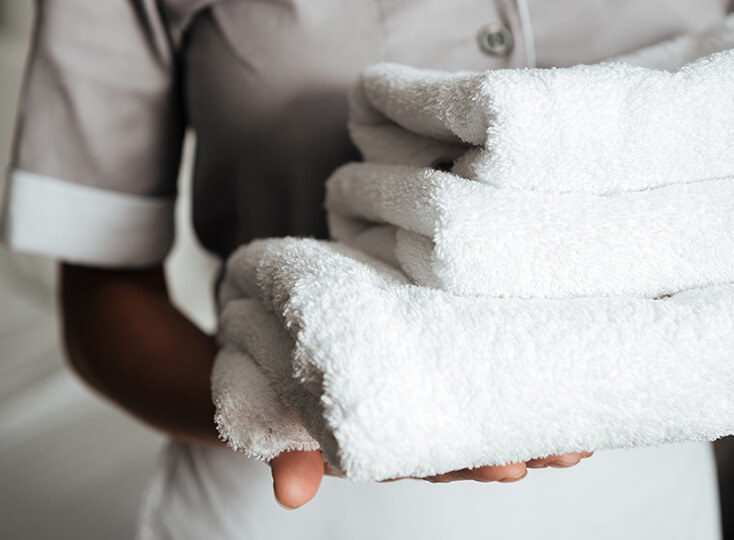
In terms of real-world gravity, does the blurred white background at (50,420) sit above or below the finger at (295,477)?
below

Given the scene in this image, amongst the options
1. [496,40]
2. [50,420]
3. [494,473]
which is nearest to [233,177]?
[496,40]

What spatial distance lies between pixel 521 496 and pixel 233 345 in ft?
0.82

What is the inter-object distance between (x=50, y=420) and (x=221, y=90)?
2.97 ft

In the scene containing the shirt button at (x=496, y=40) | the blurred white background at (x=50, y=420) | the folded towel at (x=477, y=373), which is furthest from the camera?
the blurred white background at (x=50, y=420)

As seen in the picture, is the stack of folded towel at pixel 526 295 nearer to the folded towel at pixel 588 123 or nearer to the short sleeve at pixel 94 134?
the folded towel at pixel 588 123

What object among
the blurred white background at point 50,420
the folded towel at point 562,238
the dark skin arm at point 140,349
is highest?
the folded towel at point 562,238

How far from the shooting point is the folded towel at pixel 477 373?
0.62 feet

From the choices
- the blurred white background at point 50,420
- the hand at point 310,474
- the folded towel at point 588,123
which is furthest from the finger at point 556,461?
the blurred white background at point 50,420

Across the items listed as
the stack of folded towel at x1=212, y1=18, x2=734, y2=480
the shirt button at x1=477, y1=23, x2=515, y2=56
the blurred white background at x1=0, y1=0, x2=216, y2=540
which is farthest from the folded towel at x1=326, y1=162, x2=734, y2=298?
the blurred white background at x1=0, y1=0, x2=216, y2=540

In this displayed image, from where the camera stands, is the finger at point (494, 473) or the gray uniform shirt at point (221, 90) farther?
the gray uniform shirt at point (221, 90)

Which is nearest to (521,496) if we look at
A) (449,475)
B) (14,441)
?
(449,475)

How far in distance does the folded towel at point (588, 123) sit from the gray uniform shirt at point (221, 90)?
160 mm

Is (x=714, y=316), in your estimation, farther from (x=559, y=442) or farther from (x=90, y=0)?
(x=90, y=0)

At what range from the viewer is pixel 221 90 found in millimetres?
428
